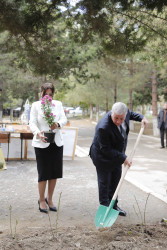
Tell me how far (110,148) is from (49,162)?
1043 mm

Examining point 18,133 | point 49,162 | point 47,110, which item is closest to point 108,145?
point 49,162

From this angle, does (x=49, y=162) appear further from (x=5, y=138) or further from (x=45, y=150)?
(x=5, y=138)

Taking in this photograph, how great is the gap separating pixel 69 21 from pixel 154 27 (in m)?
1.52

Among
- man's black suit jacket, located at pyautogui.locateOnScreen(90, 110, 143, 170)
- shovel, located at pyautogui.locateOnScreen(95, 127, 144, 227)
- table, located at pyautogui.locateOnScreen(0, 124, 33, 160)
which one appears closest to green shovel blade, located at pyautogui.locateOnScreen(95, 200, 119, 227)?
shovel, located at pyautogui.locateOnScreen(95, 127, 144, 227)

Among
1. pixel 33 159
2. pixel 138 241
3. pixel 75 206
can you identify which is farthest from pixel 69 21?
pixel 33 159

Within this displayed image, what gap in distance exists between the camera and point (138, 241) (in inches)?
131

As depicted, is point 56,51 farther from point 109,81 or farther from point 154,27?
point 109,81

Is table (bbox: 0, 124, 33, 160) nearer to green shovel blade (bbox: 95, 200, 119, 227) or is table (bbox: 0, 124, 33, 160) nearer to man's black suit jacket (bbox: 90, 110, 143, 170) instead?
man's black suit jacket (bbox: 90, 110, 143, 170)

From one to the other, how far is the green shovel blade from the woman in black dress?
996 millimetres

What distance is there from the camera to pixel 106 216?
3777 millimetres

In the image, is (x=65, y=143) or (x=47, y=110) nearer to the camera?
(x=47, y=110)

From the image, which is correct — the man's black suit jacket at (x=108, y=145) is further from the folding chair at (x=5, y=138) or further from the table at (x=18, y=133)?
the folding chair at (x=5, y=138)

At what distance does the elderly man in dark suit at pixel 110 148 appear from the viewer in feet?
12.4

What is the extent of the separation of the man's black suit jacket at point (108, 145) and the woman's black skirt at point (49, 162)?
0.64m
